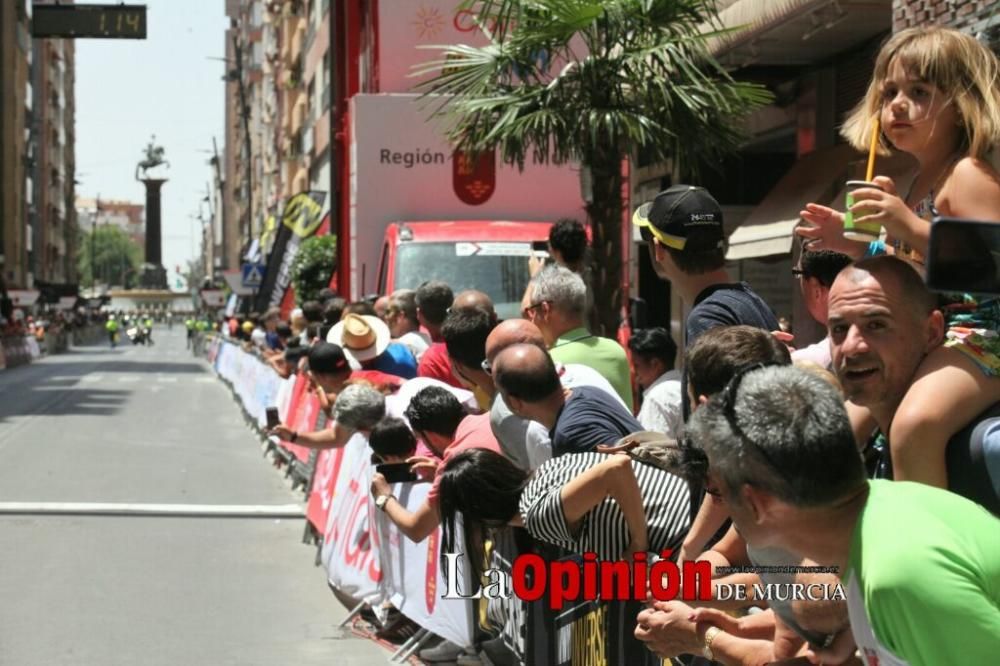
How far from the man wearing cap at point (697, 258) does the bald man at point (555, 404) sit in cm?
43

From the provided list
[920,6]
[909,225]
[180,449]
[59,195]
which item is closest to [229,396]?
[180,449]

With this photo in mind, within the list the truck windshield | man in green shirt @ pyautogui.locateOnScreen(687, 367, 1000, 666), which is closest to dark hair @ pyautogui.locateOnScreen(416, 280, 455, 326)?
the truck windshield

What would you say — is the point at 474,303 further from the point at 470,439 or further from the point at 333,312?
the point at 333,312

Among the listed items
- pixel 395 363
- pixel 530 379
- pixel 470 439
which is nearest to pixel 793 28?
pixel 395 363

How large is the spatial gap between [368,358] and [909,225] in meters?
7.88

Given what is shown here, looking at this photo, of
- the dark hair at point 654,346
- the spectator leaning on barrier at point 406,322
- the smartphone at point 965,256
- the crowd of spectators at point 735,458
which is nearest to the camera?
the smartphone at point 965,256

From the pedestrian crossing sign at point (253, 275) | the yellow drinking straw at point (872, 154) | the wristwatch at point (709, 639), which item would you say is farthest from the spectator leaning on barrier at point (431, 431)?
the pedestrian crossing sign at point (253, 275)

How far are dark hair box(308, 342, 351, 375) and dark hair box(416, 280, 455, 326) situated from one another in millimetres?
1197

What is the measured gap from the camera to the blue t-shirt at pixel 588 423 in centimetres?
559

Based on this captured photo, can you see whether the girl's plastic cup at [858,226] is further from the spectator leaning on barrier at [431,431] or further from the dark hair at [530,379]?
the spectator leaning on barrier at [431,431]

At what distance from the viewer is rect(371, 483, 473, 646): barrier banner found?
7527mm

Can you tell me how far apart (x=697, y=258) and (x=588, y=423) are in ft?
2.24

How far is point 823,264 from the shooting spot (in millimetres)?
5211

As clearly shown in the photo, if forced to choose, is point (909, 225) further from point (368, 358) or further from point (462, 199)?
point (462, 199)
